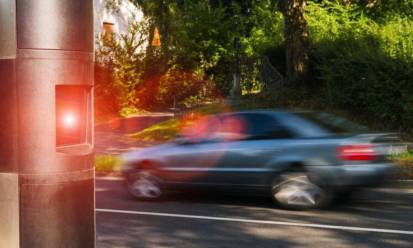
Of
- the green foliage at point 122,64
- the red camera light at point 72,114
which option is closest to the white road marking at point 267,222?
the red camera light at point 72,114

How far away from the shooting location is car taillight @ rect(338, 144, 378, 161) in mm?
8688

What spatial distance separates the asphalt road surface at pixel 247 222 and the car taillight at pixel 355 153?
0.72 meters

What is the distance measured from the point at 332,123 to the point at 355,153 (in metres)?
0.89

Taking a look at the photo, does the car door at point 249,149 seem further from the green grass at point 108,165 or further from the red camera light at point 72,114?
the red camera light at point 72,114

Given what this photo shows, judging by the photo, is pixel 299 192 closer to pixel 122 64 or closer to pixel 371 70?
pixel 371 70

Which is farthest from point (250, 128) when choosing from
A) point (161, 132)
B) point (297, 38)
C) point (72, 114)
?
point (297, 38)

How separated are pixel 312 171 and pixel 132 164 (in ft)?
9.67

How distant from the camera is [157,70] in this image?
91.9 feet

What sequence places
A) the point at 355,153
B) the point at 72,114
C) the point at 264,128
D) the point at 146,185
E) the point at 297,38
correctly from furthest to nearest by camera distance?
the point at 297,38 → the point at 146,185 → the point at 264,128 → the point at 355,153 → the point at 72,114

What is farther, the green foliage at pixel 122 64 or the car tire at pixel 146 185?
the green foliage at pixel 122 64

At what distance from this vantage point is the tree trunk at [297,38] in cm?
2125

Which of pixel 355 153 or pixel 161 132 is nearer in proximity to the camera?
pixel 355 153

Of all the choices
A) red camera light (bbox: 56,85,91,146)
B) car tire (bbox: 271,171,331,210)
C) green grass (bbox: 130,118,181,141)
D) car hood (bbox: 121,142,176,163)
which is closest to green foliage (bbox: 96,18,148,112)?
green grass (bbox: 130,118,181,141)

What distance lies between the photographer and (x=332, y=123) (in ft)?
31.1
